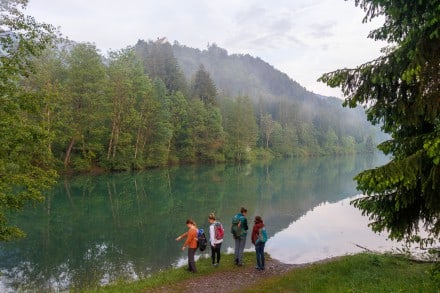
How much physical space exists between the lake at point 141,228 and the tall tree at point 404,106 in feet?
31.5

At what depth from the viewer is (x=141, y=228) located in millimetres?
22734

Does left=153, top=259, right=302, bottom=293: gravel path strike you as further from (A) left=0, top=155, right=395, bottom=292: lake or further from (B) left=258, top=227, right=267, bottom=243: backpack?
(A) left=0, top=155, right=395, bottom=292: lake

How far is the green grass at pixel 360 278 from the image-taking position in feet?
28.2

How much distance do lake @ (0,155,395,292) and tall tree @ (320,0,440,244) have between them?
31.5 ft

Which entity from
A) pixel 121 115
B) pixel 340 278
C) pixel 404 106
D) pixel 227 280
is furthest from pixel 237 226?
pixel 121 115

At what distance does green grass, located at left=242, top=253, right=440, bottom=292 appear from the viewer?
8.61 metres

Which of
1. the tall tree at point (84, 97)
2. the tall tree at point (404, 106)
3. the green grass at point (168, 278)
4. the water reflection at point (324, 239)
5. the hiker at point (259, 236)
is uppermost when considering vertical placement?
the tall tree at point (84, 97)

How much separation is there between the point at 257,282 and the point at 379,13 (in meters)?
9.27

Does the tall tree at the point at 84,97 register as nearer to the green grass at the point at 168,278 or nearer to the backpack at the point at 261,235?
the green grass at the point at 168,278

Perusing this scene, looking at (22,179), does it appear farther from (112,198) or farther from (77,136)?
(77,136)

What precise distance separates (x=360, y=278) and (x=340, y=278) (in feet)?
1.94

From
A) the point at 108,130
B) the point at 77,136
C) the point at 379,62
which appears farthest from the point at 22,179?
the point at 108,130

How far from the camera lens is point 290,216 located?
1090 inches

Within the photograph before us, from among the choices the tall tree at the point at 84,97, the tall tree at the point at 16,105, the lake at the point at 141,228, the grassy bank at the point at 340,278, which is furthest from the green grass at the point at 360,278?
the tall tree at the point at 84,97
